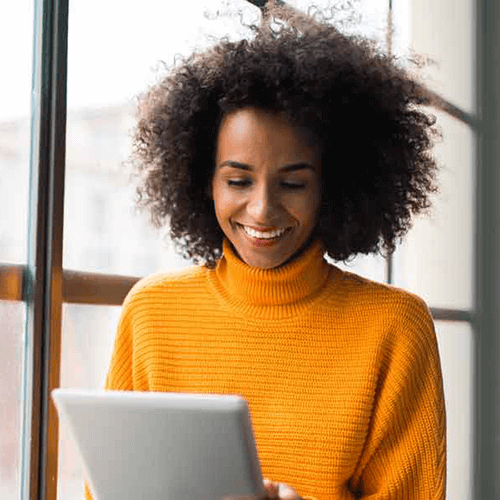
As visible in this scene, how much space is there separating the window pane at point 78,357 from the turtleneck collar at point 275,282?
35cm

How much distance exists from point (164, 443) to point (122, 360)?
36cm

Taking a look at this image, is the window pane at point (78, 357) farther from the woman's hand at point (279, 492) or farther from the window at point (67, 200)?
the woman's hand at point (279, 492)

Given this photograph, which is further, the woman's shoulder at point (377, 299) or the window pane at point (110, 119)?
the window pane at point (110, 119)

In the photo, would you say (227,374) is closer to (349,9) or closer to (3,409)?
(3,409)

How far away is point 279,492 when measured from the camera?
112 cm

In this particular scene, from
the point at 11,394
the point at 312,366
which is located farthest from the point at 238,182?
the point at 11,394

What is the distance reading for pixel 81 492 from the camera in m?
1.69

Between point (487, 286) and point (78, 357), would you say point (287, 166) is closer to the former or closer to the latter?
point (78, 357)

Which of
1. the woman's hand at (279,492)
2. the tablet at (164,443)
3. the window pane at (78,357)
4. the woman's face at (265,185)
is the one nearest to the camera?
the tablet at (164,443)

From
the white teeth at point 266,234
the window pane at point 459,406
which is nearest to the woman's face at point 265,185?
the white teeth at point 266,234

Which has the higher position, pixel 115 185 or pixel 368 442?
pixel 115 185

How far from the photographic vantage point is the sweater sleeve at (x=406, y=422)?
132 cm

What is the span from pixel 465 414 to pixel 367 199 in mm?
2823

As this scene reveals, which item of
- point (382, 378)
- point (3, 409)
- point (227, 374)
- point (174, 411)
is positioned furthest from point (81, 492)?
point (174, 411)
